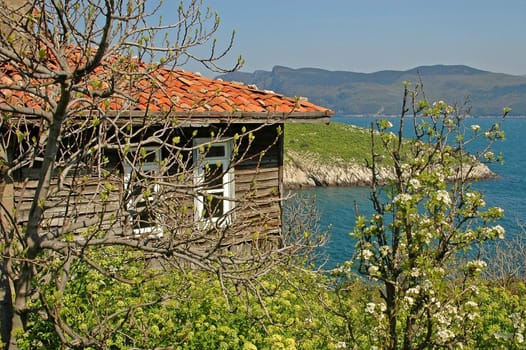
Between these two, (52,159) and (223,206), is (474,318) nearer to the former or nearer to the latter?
(52,159)

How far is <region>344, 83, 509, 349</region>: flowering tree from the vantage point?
494cm

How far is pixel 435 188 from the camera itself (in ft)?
17.4

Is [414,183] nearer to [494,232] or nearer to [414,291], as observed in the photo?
[494,232]

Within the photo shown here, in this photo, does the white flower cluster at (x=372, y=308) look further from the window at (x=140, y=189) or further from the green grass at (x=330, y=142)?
the green grass at (x=330, y=142)

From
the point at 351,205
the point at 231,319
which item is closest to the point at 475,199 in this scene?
the point at 231,319

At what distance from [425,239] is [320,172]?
44.2 metres

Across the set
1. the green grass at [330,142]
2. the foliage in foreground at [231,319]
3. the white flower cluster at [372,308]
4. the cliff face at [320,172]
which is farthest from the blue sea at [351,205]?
the white flower cluster at [372,308]

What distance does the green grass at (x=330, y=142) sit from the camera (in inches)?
2046

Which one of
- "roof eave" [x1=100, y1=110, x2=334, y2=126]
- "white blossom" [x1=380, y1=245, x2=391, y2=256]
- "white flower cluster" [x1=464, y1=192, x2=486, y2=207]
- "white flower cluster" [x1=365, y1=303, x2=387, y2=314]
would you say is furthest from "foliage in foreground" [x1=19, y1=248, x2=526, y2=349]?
"roof eave" [x1=100, y1=110, x2=334, y2=126]

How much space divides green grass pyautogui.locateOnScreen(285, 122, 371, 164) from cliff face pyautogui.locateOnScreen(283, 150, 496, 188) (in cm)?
107

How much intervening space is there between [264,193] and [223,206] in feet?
2.89

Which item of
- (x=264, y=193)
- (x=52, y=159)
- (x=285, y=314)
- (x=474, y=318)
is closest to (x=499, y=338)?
(x=474, y=318)

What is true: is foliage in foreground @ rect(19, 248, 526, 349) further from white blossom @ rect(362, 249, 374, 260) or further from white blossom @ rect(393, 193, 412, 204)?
white blossom @ rect(393, 193, 412, 204)

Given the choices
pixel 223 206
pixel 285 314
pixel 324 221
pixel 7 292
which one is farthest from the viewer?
pixel 324 221
